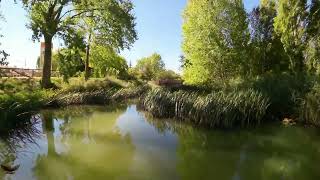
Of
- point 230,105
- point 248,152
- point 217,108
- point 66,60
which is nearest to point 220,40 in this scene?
point 66,60

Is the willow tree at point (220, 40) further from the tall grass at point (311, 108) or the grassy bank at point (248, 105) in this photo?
the tall grass at point (311, 108)

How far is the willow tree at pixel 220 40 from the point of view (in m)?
29.4

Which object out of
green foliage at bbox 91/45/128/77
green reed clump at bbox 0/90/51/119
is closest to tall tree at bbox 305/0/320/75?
green reed clump at bbox 0/90/51/119

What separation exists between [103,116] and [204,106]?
4.98m

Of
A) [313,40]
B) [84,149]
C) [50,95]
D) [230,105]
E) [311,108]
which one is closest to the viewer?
[84,149]

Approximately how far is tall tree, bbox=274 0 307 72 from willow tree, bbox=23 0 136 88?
10.4m

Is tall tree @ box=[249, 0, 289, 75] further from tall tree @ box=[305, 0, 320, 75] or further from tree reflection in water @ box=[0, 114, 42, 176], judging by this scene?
tree reflection in water @ box=[0, 114, 42, 176]

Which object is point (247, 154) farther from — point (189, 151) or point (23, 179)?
point (23, 179)

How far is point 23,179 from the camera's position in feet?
22.7

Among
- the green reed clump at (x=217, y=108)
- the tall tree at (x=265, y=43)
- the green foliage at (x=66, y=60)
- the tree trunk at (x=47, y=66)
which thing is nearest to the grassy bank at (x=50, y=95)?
the tree trunk at (x=47, y=66)

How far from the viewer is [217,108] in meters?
13.2

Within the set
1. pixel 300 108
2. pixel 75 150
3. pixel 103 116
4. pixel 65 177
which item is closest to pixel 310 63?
pixel 300 108

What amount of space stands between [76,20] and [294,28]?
1472 cm

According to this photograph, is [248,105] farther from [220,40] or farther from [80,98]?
[220,40]
